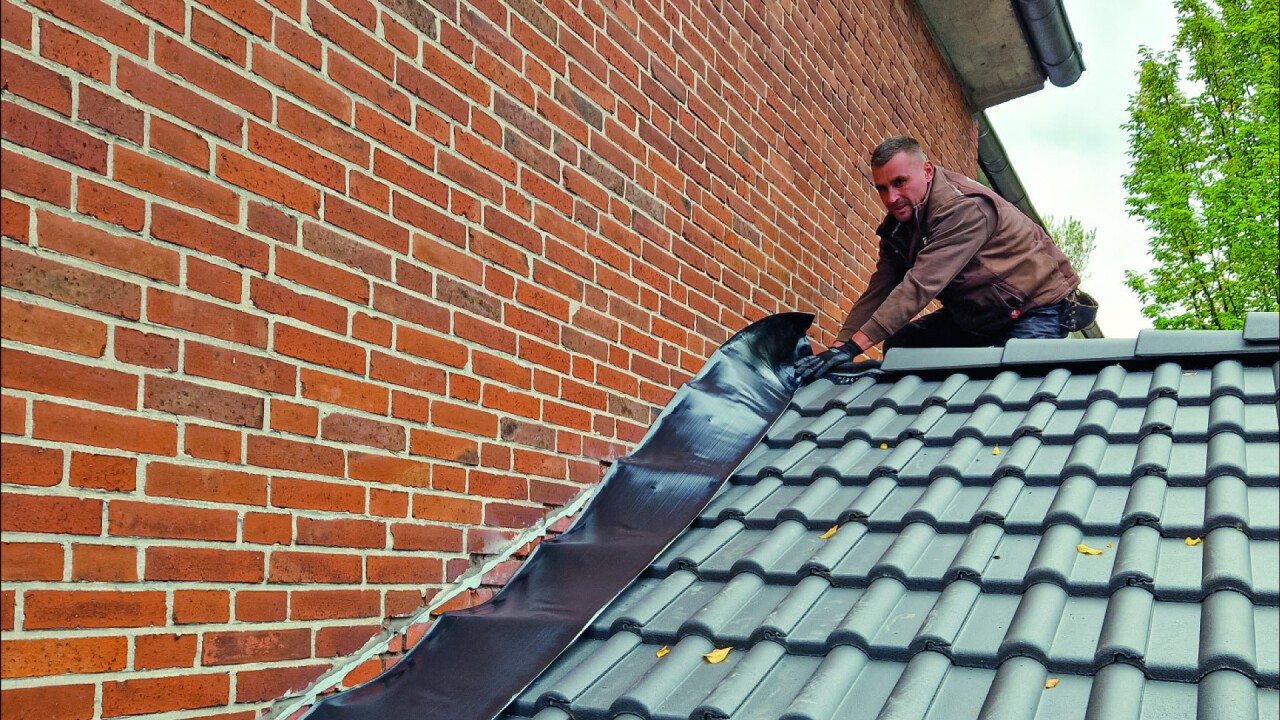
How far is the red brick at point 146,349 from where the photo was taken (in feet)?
5.80

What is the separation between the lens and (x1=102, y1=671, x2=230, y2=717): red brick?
1.70 metres

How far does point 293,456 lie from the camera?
2.11 m

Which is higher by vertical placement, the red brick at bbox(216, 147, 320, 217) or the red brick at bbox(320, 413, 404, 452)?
the red brick at bbox(216, 147, 320, 217)

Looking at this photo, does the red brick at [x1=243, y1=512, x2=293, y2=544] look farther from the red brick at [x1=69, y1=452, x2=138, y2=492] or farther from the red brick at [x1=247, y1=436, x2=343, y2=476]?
the red brick at [x1=69, y1=452, x2=138, y2=492]

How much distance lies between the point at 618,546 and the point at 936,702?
3.70 feet

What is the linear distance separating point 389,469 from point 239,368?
1.60 feet

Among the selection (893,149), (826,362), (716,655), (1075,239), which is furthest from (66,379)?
(1075,239)

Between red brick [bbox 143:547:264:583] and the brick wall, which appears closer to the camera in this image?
the brick wall

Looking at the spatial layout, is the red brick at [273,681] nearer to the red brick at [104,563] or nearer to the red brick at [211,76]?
the red brick at [104,563]

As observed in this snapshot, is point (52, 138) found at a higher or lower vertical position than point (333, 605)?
higher

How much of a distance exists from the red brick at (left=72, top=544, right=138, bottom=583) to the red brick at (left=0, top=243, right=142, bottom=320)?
42 cm

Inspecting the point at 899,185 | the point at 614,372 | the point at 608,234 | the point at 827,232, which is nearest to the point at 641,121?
the point at 608,234

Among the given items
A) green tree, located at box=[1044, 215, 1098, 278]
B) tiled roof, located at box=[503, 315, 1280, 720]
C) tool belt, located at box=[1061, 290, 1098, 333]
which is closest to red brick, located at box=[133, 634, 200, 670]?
tiled roof, located at box=[503, 315, 1280, 720]

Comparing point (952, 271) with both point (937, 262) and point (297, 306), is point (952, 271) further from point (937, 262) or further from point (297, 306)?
point (297, 306)
